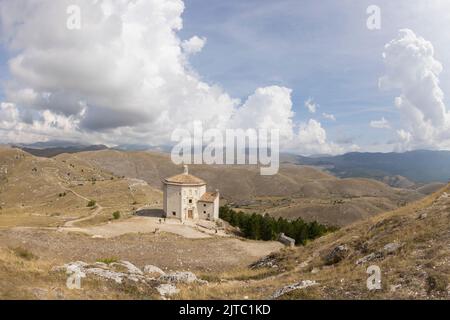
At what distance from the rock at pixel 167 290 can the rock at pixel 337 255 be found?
11.4 m

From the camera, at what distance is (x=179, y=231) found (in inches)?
1940

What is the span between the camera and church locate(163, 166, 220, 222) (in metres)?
58.8

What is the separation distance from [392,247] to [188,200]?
42.8m

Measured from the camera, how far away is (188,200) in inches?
2351

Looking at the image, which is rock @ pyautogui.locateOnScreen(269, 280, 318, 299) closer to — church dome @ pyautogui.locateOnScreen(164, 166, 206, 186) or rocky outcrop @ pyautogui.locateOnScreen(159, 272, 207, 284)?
rocky outcrop @ pyautogui.locateOnScreen(159, 272, 207, 284)

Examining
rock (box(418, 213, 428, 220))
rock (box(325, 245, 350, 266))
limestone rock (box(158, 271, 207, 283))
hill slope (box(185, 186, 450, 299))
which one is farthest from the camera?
rock (box(418, 213, 428, 220))

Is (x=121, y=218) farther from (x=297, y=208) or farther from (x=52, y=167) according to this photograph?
(x=297, y=208)

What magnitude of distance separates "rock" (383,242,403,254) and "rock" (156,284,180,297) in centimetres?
1246

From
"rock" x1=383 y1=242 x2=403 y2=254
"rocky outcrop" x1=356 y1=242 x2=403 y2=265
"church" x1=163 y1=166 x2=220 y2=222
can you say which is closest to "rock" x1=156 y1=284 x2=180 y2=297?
"rocky outcrop" x1=356 y1=242 x2=403 y2=265

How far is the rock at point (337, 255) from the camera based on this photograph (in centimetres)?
2309

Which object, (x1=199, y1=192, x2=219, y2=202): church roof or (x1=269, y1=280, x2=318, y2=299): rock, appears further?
(x1=199, y1=192, x2=219, y2=202): church roof

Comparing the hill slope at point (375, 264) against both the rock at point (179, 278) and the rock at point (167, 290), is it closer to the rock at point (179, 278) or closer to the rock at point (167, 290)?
the rock at point (167, 290)

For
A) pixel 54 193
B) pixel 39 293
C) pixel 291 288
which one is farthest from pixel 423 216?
pixel 54 193
